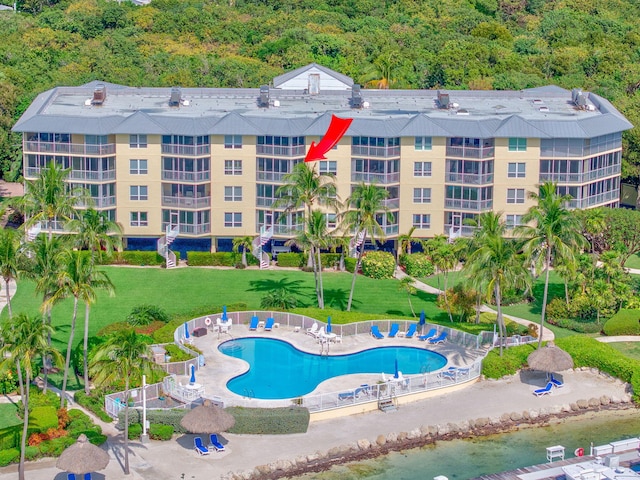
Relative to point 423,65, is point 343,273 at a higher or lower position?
lower

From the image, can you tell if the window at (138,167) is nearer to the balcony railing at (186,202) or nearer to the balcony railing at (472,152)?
the balcony railing at (186,202)

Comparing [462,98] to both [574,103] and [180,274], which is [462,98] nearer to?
[574,103]

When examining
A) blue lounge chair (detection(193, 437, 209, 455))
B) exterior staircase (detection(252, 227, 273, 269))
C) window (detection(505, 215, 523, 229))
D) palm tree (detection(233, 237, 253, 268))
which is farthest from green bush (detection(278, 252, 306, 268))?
blue lounge chair (detection(193, 437, 209, 455))

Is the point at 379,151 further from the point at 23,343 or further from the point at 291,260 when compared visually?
the point at 23,343

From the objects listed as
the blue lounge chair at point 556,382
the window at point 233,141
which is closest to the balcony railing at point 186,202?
the window at point 233,141

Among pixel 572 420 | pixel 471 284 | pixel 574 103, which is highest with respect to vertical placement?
pixel 574 103

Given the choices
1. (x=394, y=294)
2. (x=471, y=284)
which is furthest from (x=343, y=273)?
(x=471, y=284)

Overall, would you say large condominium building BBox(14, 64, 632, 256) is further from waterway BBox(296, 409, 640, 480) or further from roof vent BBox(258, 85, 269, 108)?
waterway BBox(296, 409, 640, 480)
